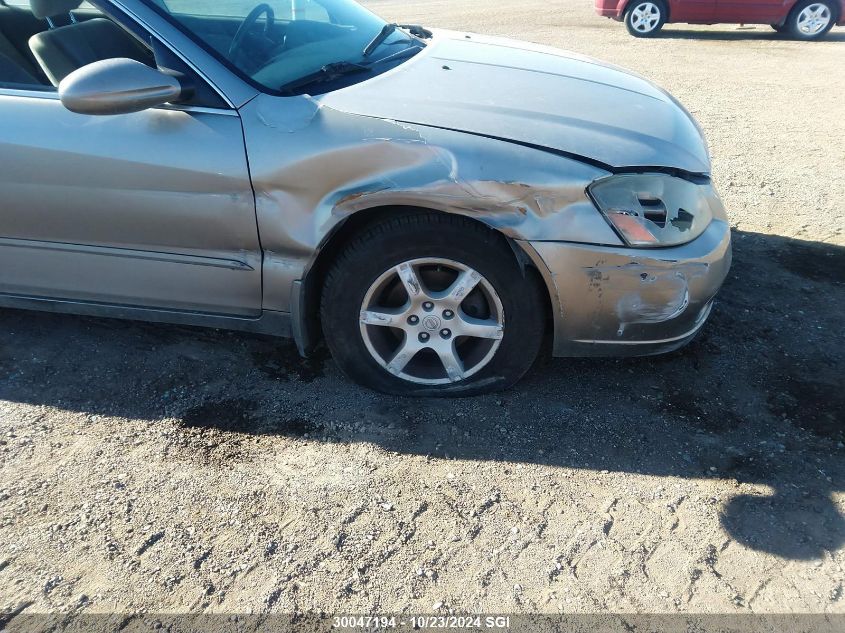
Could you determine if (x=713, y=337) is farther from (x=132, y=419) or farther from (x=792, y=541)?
(x=132, y=419)

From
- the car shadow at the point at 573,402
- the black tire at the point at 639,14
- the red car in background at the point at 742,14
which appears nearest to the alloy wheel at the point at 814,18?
the red car in background at the point at 742,14

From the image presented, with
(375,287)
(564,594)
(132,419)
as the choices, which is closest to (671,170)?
(375,287)

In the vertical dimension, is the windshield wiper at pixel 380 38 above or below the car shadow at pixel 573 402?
above

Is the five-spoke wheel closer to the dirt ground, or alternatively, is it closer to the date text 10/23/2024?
the dirt ground

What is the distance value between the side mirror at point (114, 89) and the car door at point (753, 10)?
10.5m

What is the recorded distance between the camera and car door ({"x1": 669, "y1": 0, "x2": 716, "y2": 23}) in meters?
10.5

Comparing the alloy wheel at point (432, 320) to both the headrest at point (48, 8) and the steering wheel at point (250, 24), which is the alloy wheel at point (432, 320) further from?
the headrest at point (48, 8)

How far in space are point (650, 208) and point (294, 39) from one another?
1707mm

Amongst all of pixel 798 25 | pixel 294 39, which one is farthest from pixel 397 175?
pixel 798 25

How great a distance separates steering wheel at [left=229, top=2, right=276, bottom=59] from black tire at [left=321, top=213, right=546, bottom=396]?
0.92 meters

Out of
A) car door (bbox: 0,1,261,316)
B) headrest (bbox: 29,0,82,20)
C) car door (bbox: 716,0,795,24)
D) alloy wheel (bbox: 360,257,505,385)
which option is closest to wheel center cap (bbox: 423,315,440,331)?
alloy wheel (bbox: 360,257,505,385)

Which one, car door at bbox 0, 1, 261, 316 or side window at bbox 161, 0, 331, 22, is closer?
car door at bbox 0, 1, 261, 316

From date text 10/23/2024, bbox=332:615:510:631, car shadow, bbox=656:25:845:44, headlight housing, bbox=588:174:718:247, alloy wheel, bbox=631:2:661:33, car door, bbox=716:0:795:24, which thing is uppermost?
headlight housing, bbox=588:174:718:247

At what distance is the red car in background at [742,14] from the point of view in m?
10.4
